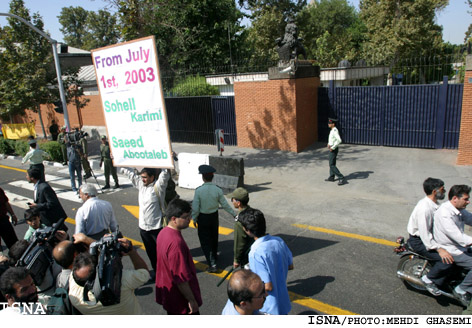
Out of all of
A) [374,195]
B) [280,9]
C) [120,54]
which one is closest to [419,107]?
[374,195]

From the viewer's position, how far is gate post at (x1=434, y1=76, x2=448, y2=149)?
1159 centimetres

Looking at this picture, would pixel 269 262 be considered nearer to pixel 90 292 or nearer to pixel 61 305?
pixel 90 292

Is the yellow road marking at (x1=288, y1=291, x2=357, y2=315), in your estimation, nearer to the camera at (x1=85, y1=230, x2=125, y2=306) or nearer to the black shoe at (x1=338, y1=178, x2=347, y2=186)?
the camera at (x1=85, y1=230, x2=125, y2=306)

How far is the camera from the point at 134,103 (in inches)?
191

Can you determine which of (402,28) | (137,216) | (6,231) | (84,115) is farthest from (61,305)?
(402,28)

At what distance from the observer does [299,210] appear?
26.4 ft

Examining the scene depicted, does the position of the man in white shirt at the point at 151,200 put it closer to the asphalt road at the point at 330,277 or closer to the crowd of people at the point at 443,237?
the asphalt road at the point at 330,277

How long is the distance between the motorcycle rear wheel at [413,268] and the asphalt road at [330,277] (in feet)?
0.38

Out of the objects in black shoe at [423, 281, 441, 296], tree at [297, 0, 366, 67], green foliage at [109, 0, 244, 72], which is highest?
tree at [297, 0, 366, 67]

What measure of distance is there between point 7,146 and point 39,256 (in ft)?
55.2

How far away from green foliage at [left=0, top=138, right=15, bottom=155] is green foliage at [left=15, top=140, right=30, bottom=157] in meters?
0.61

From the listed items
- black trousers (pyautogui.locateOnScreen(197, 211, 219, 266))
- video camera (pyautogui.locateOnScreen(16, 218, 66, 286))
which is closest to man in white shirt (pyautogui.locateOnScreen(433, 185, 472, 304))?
black trousers (pyautogui.locateOnScreen(197, 211, 219, 266))

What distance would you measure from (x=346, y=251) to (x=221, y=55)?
1992 cm

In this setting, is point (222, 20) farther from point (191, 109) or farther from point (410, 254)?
point (410, 254)
